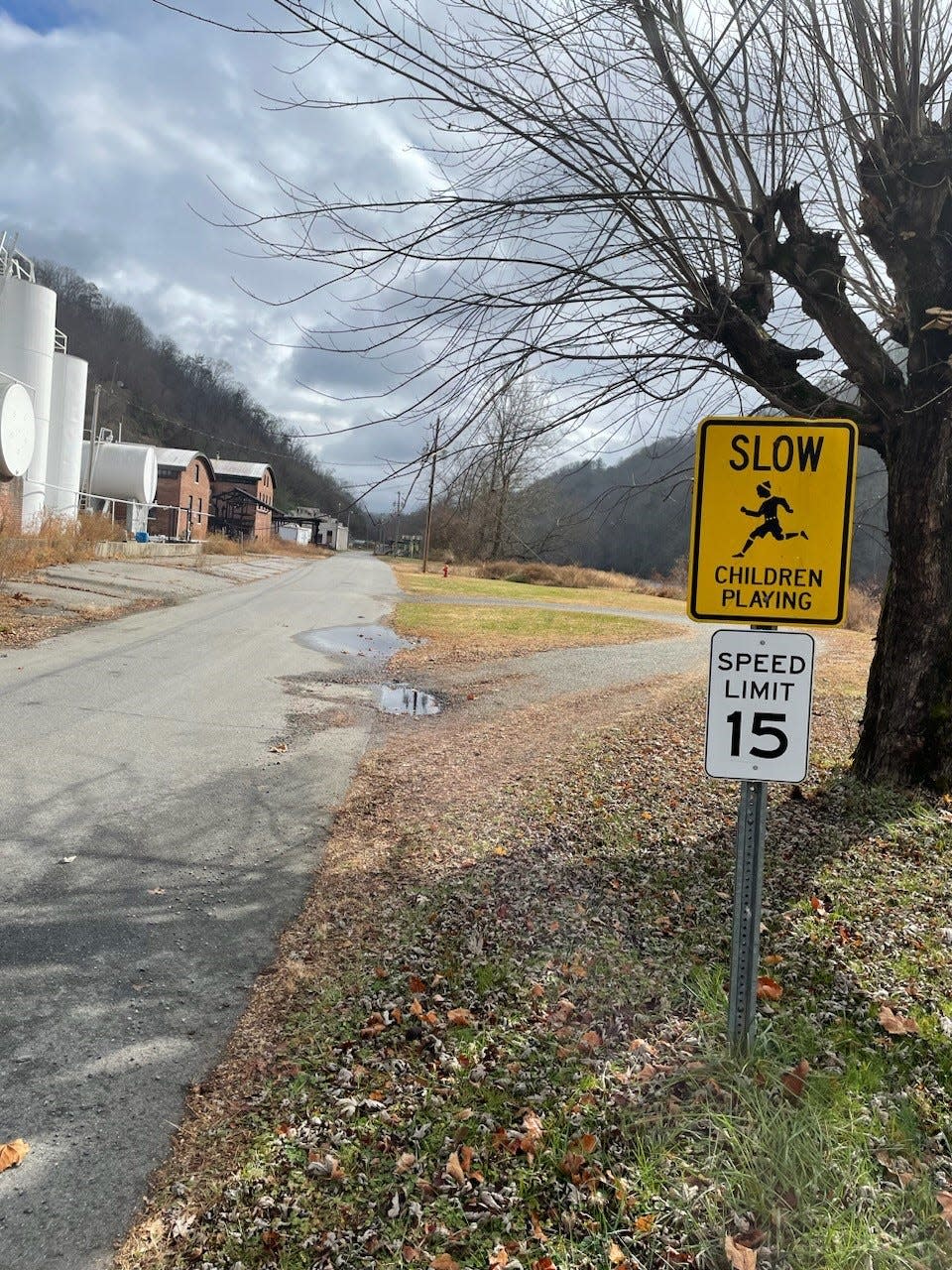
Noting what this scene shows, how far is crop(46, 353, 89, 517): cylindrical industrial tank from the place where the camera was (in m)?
32.5

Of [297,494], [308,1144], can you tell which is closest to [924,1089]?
[308,1144]

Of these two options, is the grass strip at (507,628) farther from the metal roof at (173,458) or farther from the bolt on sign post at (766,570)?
the metal roof at (173,458)

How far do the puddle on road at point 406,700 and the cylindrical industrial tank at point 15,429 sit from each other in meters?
18.7

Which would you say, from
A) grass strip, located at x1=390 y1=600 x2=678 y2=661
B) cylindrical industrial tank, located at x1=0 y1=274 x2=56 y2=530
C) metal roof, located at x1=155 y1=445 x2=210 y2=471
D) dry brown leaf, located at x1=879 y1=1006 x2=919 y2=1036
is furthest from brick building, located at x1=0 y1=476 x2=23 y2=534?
metal roof, located at x1=155 y1=445 x2=210 y2=471

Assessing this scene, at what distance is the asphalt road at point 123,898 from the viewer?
9.30 feet

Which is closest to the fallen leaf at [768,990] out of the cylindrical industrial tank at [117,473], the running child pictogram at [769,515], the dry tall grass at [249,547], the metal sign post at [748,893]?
the metal sign post at [748,893]

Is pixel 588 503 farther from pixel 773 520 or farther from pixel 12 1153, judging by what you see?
pixel 12 1153

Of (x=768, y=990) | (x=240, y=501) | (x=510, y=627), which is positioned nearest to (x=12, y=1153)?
(x=768, y=990)

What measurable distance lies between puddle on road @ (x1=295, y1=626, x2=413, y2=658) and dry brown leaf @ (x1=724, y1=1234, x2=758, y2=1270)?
43.0 ft

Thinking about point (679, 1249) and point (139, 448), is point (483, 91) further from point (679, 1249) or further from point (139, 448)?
point (139, 448)

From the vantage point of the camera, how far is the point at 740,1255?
2.36m

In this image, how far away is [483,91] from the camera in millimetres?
4844

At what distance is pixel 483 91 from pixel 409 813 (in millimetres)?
4769

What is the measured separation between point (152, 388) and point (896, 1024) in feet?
436
